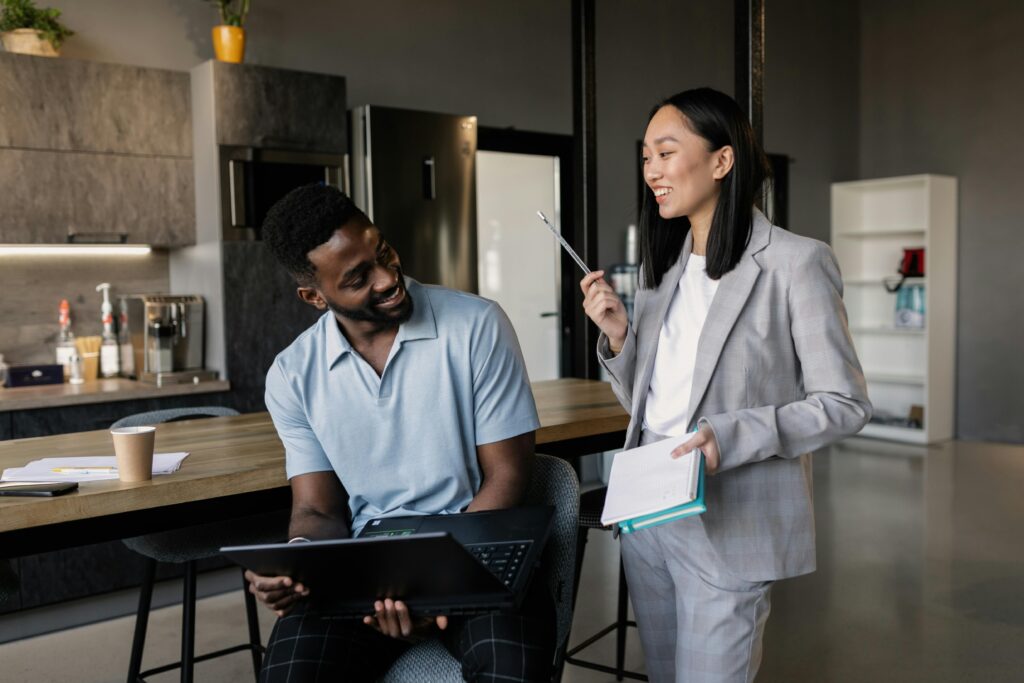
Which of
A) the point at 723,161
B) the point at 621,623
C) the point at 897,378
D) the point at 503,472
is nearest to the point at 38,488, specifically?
the point at 503,472

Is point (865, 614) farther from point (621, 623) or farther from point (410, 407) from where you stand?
point (410, 407)

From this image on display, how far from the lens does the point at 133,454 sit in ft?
5.68

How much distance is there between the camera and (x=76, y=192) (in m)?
3.62

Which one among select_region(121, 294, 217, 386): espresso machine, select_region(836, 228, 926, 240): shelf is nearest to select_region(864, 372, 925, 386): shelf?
select_region(836, 228, 926, 240): shelf

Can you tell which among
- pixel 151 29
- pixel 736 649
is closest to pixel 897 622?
pixel 736 649

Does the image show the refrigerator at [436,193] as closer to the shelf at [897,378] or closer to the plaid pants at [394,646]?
the plaid pants at [394,646]

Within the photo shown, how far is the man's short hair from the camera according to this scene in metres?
1.71

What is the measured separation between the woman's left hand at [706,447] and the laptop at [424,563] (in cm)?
26

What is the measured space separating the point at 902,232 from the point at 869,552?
326 centimetres

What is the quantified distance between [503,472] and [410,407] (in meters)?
0.20

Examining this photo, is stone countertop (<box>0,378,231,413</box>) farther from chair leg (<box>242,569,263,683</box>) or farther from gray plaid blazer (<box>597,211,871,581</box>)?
gray plaid blazer (<box>597,211,871,581</box>)

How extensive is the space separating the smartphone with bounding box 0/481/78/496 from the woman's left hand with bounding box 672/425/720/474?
1.01m

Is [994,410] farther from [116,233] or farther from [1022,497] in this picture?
[116,233]

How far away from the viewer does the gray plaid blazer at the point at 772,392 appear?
152 cm
